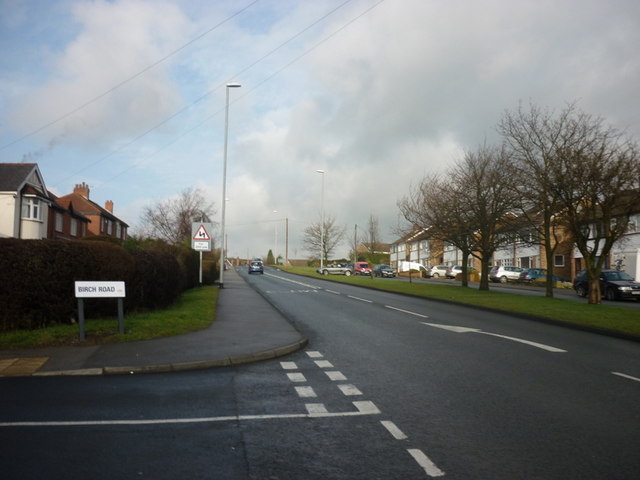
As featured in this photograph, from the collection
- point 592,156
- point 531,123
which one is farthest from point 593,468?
point 531,123

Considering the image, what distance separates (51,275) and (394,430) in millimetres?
8343

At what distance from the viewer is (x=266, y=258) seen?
13075cm

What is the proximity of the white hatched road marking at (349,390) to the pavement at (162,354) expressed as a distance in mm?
2336

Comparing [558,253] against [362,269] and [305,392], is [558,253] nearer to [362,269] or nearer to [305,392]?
[362,269]

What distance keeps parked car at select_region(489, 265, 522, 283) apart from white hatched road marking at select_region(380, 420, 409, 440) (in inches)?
1834

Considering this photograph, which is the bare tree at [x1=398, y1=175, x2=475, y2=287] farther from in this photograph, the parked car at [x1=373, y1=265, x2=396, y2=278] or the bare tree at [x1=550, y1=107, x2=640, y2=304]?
the parked car at [x1=373, y1=265, x2=396, y2=278]

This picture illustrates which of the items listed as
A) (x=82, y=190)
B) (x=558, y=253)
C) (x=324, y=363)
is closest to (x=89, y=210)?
(x=82, y=190)

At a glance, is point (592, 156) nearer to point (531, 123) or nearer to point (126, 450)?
point (531, 123)

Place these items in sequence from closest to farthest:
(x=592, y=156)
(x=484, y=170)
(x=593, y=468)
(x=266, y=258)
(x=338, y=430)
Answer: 1. (x=593, y=468)
2. (x=338, y=430)
3. (x=592, y=156)
4. (x=484, y=170)
5. (x=266, y=258)

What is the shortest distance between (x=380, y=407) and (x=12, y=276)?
779 cm

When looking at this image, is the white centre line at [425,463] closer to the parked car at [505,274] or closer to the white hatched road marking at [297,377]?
Result: the white hatched road marking at [297,377]

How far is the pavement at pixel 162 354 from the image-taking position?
26.0ft

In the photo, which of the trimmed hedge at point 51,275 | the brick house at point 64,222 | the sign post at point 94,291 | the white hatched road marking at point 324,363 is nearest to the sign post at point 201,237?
the trimmed hedge at point 51,275

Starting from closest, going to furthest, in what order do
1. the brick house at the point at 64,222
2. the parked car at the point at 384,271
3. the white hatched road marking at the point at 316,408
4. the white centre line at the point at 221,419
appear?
the white centre line at the point at 221,419 → the white hatched road marking at the point at 316,408 → the brick house at the point at 64,222 → the parked car at the point at 384,271
